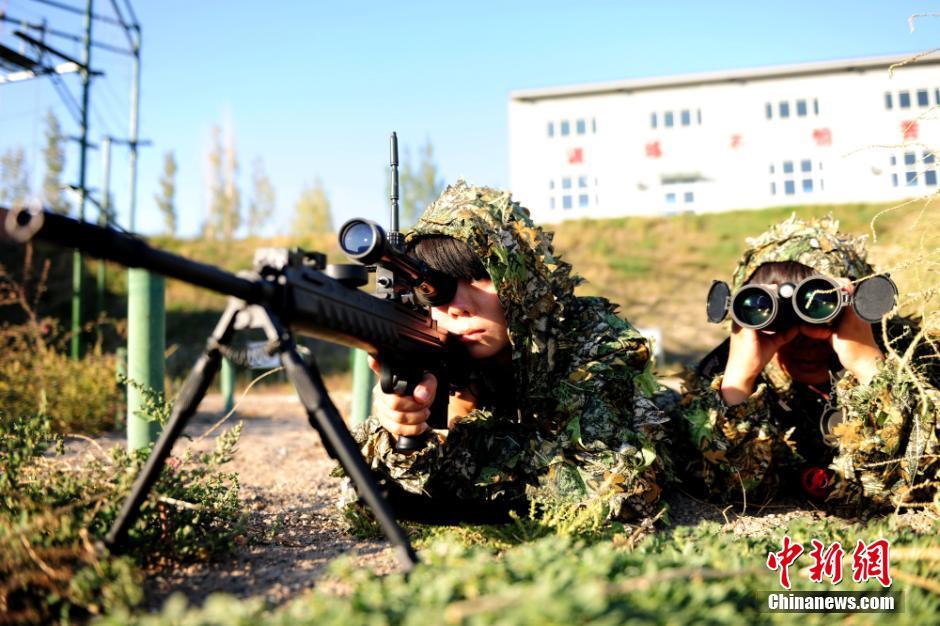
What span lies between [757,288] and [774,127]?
27.3 meters

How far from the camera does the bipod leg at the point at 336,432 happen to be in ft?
5.35

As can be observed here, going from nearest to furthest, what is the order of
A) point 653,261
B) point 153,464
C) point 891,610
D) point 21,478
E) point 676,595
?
point 676,595 < point 891,610 < point 153,464 < point 21,478 < point 653,261

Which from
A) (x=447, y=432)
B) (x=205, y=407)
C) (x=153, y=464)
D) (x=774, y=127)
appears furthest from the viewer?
(x=774, y=127)

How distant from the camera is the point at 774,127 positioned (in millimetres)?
27078

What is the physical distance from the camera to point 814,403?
11.0 feet

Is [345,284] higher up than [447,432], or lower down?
higher up

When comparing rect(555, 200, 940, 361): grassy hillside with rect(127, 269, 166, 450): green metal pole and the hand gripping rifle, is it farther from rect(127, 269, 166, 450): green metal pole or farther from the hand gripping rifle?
the hand gripping rifle

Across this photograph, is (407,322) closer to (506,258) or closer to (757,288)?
(506,258)

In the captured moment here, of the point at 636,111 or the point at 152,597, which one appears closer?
the point at 152,597

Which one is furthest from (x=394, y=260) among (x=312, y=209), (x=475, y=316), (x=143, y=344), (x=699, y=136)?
(x=312, y=209)

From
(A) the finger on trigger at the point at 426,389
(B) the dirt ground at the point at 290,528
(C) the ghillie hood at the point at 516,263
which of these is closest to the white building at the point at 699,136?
(B) the dirt ground at the point at 290,528

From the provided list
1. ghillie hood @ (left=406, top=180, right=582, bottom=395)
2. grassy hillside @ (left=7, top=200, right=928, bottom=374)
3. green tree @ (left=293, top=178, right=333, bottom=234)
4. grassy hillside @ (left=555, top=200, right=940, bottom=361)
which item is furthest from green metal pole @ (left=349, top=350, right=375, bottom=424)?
green tree @ (left=293, top=178, right=333, bottom=234)

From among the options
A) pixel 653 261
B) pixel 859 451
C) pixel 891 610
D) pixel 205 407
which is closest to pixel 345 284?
pixel 891 610

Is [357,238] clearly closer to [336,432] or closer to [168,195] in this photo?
[336,432]
